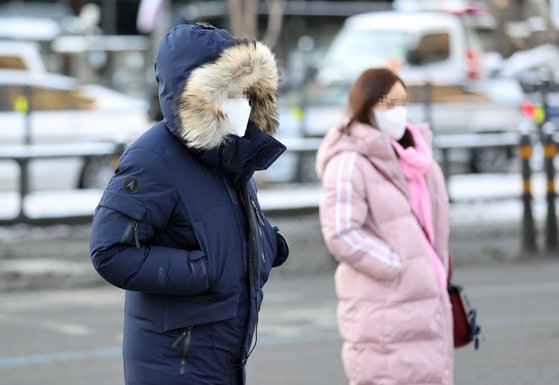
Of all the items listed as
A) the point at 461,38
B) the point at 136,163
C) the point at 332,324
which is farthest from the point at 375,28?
the point at 136,163

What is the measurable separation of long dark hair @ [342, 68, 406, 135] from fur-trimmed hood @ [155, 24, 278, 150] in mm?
1464

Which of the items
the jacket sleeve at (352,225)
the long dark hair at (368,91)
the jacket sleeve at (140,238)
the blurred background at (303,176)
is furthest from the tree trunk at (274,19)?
the jacket sleeve at (140,238)

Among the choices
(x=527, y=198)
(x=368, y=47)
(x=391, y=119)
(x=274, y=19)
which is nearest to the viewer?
(x=391, y=119)

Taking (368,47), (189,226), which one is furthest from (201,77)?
(368,47)

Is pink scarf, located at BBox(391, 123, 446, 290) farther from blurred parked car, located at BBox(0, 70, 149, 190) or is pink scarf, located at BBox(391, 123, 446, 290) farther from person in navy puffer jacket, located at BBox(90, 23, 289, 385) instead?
blurred parked car, located at BBox(0, 70, 149, 190)

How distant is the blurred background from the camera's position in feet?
27.3

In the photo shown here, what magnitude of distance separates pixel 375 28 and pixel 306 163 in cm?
550

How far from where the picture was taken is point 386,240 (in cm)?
507

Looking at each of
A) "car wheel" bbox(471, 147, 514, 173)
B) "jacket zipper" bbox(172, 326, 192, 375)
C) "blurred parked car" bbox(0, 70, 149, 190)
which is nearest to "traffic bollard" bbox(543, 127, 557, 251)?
"blurred parked car" bbox(0, 70, 149, 190)

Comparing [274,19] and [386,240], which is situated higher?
[274,19]

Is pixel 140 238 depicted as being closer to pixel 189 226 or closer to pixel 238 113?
pixel 189 226

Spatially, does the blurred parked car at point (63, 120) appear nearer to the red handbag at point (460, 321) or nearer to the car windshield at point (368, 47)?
the car windshield at point (368, 47)

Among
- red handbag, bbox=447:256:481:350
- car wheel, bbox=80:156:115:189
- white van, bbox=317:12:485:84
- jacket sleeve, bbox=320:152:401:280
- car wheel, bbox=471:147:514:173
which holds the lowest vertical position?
car wheel, bbox=471:147:514:173

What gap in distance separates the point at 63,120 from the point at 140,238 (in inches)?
563
